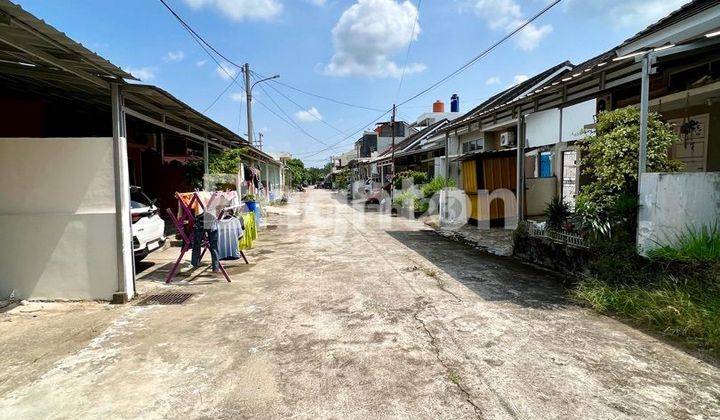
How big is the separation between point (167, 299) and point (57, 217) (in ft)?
5.49

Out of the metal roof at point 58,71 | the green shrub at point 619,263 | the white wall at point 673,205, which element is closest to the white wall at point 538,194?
the green shrub at point 619,263

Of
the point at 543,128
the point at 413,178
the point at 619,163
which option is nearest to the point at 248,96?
the point at 413,178

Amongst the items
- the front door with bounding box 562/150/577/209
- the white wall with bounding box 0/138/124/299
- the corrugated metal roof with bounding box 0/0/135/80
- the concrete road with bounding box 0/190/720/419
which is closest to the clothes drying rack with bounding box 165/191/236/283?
the concrete road with bounding box 0/190/720/419

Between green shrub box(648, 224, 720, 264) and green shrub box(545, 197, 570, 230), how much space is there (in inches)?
84.4

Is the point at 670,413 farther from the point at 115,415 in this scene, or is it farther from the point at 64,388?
the point at 64,388

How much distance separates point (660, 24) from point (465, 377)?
7631mm

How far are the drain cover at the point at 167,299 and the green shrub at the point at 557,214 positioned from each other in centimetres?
598

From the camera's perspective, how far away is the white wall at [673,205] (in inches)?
179

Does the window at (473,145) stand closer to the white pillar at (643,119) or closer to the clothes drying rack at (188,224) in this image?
the white pillar at (643,119)

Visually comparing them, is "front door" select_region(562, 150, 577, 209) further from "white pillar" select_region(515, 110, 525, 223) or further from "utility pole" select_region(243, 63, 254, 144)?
"utility pole" select_region(243, 63, 254, 144)

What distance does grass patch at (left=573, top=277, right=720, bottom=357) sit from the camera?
3719 mm

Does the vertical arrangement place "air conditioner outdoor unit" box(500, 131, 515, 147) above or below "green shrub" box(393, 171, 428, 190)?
above

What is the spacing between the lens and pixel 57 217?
5016 millimetres

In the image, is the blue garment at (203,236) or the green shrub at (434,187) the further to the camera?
the green shrub at (434,187)
